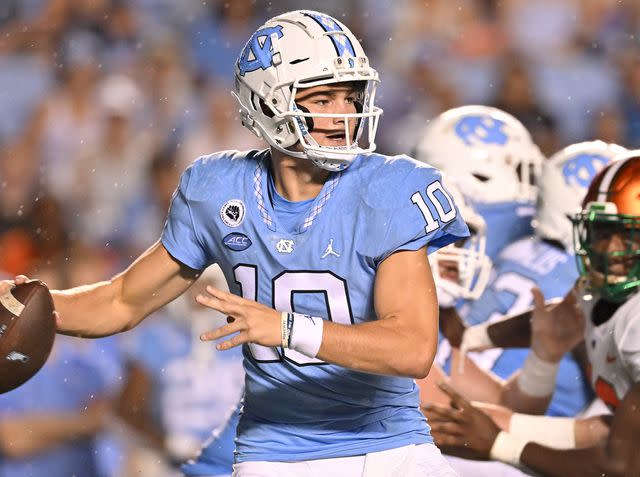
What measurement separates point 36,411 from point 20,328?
52.8 inches

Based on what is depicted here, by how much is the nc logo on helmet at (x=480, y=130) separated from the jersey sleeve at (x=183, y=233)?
266 cm

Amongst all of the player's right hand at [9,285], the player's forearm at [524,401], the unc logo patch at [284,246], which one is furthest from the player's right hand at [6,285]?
the player's forearm at [524,401]

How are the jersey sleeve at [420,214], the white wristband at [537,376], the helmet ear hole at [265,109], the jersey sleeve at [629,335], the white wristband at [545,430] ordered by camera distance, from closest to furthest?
1. the jersey sleeve at [420,214]
2. the helmet ear hole at [265,109]
3. the jersey sleeve at [629,335]
4. the white wristband at [545,430]
5. the white wristband at [537,376]

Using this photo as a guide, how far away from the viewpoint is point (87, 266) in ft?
17.4

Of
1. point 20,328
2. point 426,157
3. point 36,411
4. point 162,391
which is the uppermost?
point 20,328

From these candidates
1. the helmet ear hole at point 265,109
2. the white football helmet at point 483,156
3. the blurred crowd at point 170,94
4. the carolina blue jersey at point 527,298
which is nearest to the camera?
the helmet ear hole at point 265,109

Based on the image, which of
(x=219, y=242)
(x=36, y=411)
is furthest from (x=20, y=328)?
(x=36, y=411)

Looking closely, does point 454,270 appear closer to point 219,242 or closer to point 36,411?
point 36,411

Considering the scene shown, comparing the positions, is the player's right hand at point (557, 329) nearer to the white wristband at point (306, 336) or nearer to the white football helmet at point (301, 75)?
the white football helmet at point (301, 75)

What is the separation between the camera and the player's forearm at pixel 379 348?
220 centimetres

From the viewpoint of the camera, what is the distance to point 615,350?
11.6 ft

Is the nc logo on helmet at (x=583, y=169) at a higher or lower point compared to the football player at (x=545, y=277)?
higher

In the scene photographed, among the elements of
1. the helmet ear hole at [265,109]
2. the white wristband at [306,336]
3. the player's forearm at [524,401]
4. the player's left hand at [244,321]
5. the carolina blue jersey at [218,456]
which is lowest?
the player's forearm at [524,401]

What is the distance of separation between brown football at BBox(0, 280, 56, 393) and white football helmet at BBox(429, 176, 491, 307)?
2000mm
